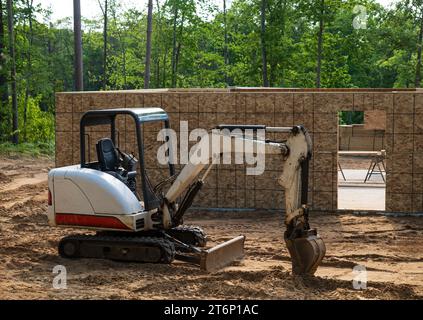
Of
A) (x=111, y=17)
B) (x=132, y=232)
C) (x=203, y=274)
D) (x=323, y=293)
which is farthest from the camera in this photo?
(x=111, y=17)

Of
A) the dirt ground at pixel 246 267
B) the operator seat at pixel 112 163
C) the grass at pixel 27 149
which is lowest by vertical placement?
the dirt ground at pixel 246 267

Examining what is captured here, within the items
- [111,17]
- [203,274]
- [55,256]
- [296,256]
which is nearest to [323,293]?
[296,256]

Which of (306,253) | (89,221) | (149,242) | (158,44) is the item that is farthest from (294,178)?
(158,44)

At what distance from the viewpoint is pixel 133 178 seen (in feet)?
40.3

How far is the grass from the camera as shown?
105ft

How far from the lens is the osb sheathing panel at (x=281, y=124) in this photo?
55.4 ft

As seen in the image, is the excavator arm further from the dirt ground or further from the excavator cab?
the excavator cab

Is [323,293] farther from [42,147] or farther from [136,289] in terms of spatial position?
[42,147]

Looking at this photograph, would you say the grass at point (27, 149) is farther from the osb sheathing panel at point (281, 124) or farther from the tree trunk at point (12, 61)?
the osb sheathing panel at point (281, 124)

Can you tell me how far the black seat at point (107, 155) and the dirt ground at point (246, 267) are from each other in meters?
1.49

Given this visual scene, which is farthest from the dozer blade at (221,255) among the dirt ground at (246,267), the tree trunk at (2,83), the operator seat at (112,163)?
the tree trunk at (2,83)

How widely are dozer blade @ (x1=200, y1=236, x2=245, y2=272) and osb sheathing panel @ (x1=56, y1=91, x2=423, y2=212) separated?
4.97 metres

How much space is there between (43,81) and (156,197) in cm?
2547

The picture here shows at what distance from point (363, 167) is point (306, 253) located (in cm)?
1839
